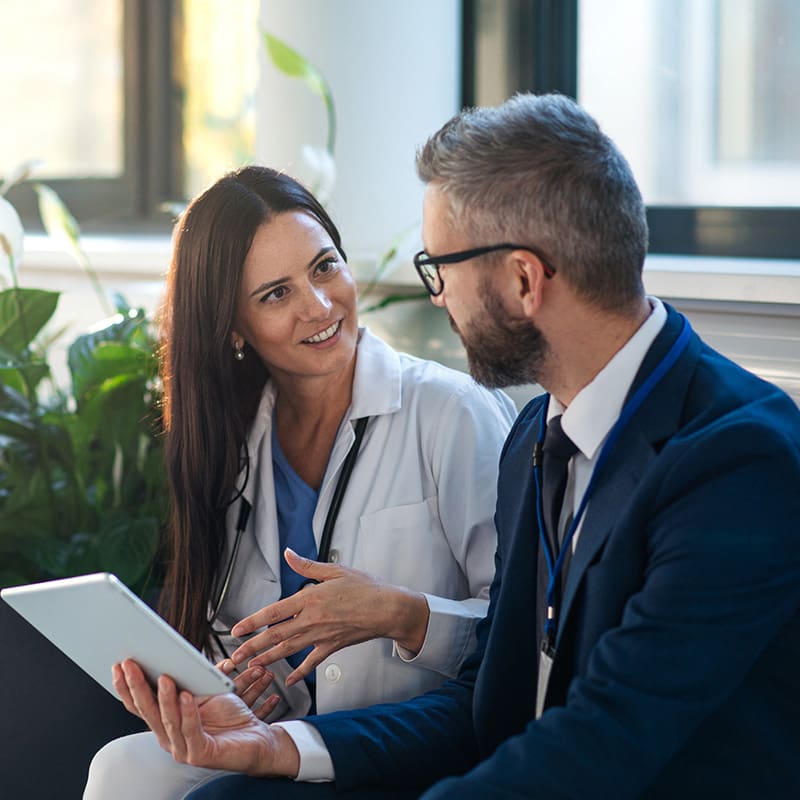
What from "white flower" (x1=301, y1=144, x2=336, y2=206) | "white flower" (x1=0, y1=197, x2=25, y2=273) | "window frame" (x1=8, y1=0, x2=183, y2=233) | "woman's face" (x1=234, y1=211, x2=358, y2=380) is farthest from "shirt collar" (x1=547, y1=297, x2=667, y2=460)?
"window frame" (x1=8, y1=0, x2=183, y2=233)

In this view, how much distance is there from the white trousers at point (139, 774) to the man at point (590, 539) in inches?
6.3

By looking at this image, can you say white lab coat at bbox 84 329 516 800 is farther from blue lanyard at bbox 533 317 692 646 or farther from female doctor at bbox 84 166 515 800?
blue lanyard at bbox 533 317 692 646

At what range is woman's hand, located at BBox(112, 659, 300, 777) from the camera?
1408 mm

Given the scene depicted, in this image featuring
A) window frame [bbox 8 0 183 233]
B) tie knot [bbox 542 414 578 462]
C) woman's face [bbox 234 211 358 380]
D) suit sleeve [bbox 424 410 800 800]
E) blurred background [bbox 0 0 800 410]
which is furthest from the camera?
window frame [bbox 8 0 183 233]

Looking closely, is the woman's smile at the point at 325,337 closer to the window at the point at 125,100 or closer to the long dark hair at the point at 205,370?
the long dark hair at the point at 205,370

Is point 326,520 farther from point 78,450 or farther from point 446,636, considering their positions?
point 78,450

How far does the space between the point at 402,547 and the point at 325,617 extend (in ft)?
0.85

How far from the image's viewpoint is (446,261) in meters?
1.33

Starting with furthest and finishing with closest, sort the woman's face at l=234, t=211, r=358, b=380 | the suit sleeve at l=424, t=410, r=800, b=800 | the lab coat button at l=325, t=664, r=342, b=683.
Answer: the woman's face at l=234, t=211, r=358, b=380 < the lab coat button at l=325, t=664, r=342, b=683 < the suit sleeve at l=424, t=410, r=800, b=800

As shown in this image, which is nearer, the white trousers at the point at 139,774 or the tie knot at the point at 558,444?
the tie knot at the point at 558,444

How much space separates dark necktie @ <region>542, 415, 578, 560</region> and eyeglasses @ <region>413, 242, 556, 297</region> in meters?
0.20

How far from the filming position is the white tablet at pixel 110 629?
1.30 m

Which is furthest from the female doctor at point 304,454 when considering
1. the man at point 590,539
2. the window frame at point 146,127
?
the window frame at point 146,127

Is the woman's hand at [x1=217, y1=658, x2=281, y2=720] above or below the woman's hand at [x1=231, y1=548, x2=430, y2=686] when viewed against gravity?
below
